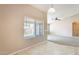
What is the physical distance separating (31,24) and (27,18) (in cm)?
13

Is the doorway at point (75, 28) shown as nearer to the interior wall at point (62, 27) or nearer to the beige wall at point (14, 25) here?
the interior wall at point (62, 27)

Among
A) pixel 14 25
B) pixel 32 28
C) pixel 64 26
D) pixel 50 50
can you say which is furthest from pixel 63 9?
pixel 14 25

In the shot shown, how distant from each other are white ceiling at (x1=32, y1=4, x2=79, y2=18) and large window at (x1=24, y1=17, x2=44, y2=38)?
285 millimetres

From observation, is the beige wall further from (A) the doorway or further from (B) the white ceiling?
(A) the doorway

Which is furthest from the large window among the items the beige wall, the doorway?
the doorway

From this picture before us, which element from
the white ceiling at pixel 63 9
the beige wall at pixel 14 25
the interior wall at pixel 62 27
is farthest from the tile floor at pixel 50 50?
the white ceiling at pixel 63 9

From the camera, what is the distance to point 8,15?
1.91 m

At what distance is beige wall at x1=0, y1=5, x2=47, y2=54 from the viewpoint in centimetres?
188

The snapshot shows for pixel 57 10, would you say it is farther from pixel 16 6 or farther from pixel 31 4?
pixel 16 6

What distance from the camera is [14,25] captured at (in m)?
1.95

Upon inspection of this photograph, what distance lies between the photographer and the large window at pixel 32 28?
6.64 feet

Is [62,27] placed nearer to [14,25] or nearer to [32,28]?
[32,28]

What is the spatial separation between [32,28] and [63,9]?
636 mm
